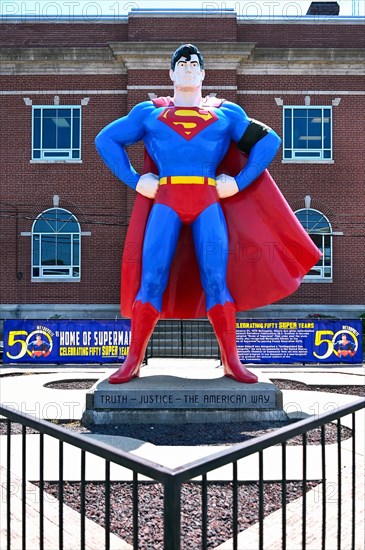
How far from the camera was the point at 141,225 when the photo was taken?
659 centimetres

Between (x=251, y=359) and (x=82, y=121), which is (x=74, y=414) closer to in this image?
(x=251, y=359)

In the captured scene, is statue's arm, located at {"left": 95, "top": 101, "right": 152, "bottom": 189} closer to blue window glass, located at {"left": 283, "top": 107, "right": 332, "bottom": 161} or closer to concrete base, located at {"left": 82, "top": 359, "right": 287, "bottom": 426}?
concrete base, located at {"left": 82, "top": 359, "right": 287, "bottom": 426}

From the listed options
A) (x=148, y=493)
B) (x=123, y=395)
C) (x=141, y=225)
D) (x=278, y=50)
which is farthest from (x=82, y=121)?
(x=148, y=493)

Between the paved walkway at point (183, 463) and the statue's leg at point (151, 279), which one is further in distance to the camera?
the statue's leg at point (151, 279)

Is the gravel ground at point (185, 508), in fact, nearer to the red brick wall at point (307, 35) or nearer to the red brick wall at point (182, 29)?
the red brick wall at point (182, 29)

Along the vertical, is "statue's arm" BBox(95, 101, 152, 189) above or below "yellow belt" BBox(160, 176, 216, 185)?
above

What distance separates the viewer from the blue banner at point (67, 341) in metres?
12.3

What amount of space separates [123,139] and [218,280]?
2.00 m

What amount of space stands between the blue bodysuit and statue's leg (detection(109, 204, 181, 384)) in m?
0.01

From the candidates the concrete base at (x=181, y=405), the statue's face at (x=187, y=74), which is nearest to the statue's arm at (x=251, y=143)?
the statue's face at (x=187, y=74)

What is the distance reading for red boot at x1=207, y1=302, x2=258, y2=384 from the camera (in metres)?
6.25

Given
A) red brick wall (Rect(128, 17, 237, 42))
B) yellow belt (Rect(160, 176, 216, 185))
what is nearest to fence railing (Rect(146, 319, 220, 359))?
yellow belt (Rect(160, 176, 216, 185))

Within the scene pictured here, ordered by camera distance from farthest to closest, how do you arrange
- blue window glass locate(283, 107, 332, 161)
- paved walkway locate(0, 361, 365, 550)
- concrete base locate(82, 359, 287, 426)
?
blue window glass locate(283, 107, 332, 161)
concrete base locate(82, 359, 287, 426)
paved walkway locate(0, 361, 365, 550)

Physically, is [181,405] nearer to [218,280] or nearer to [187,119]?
[218,280]
